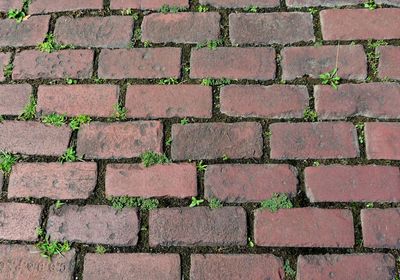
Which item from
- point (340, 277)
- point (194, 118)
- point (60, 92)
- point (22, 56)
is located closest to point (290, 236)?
point (340, 277)

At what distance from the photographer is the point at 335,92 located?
166 centimetres

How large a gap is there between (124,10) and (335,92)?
0.85m

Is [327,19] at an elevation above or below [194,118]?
above

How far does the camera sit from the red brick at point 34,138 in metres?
1.63

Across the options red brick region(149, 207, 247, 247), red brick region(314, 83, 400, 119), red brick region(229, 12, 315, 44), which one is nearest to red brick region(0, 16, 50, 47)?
red brick region(229, 12, 315, 44)

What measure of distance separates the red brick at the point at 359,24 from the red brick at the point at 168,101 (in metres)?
0.52

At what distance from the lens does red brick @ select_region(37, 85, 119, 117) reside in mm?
1680

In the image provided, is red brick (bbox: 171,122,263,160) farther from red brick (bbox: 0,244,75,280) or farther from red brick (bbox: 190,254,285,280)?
red brick (bbox: 0,244,75,280)

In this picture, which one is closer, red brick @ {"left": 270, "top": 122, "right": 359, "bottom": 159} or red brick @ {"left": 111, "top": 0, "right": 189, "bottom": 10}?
red brick @ {"left": 270, "top": 122, "right": 359, "bottom": 159}

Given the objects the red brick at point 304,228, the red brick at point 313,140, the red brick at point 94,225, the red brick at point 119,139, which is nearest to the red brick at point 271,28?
the red brick at point 313,140

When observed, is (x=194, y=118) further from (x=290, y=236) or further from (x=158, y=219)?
(x=290, y=236)

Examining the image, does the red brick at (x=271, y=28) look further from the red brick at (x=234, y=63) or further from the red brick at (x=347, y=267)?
the red brick at (x=347, y=267)

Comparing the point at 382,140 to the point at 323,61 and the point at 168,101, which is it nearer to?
the point at 323,61

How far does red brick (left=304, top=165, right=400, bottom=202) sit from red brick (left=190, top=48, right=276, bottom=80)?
0.39 meters
